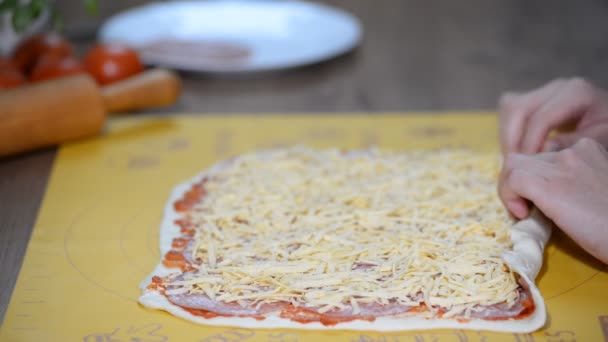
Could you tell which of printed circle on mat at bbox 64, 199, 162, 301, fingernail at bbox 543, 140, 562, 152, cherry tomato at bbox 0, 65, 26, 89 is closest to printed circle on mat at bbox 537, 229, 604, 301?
fingernail at bbox 543, 140, 562, 152

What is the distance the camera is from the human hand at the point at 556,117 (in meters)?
1.61

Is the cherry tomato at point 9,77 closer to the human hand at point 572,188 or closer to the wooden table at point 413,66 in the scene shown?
the wooden table at point 413,66

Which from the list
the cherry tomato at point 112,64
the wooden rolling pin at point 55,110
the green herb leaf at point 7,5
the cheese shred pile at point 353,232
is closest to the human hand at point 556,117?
the cheese shred pile at point 353,232

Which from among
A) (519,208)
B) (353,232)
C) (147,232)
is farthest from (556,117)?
(147,232)

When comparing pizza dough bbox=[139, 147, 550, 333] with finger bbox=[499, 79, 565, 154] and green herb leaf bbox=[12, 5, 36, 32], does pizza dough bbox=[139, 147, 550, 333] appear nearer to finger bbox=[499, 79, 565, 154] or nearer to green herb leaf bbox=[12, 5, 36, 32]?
finger bbox=[499, 79, 565, 154]

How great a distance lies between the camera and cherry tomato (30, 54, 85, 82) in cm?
219

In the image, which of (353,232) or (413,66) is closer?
(353,232)

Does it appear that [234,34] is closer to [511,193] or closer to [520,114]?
[520,114]

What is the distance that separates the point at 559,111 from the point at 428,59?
1183 millimetres

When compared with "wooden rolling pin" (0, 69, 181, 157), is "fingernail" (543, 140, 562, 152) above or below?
below

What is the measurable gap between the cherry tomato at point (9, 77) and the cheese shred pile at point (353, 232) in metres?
0.73

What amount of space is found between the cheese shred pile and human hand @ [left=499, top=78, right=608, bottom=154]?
115 millimetres

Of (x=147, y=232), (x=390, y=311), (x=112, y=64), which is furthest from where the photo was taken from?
(x=112, y=64)

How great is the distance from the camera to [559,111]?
5.29ft
